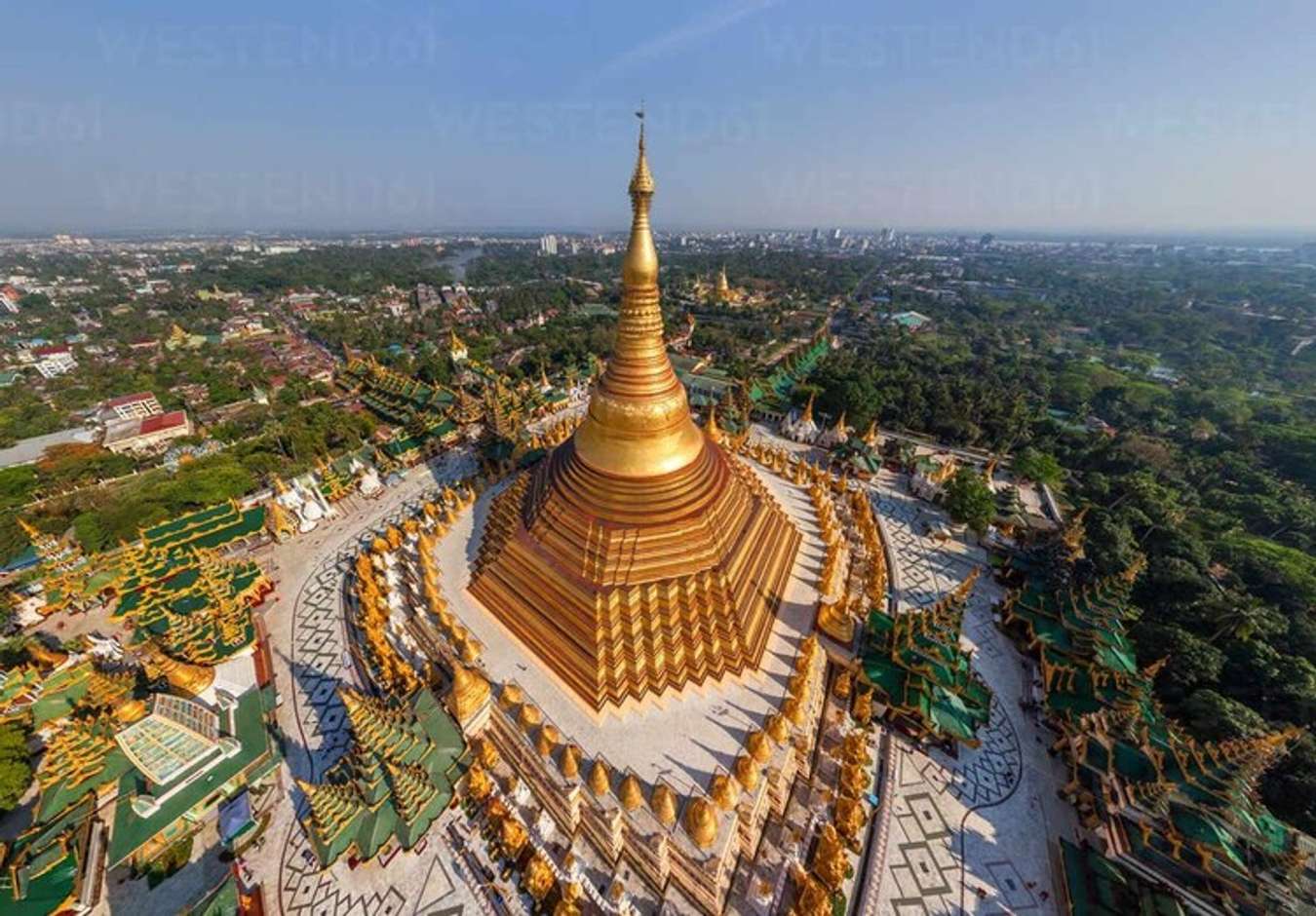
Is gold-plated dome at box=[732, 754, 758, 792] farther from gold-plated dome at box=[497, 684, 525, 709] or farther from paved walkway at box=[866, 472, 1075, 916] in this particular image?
gold-plated dome at box=[497, 684, 525, 709]

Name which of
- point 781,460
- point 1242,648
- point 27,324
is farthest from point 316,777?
point 27,324

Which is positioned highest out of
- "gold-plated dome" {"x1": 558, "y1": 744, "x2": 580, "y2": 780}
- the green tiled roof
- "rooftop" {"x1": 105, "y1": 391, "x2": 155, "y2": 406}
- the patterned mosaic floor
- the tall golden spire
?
the tall golden spire

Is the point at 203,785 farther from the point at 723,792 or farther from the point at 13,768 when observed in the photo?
the point at 723,792

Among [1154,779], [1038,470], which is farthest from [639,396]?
[1038,470]

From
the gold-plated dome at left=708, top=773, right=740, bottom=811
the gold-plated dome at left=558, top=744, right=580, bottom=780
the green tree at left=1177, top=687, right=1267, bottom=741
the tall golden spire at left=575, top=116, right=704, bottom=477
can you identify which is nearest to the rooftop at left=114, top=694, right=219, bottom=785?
the gold-plated dome at left=558, top=744, right=580, bottom=780

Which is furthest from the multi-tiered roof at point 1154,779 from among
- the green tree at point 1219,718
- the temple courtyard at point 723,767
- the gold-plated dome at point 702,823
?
the gold-plated dome at point 702,823

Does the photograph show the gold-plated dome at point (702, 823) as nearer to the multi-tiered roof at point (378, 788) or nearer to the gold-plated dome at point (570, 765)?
the gold-plated dome at point (570, 765)

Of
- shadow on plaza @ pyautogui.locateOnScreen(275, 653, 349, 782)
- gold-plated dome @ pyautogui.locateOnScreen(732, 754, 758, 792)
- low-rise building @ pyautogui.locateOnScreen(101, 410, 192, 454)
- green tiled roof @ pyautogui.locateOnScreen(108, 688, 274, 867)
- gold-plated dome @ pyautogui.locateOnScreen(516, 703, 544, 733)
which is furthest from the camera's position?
low-rise building @ pyautogui.locateOnScreen(101, 410, 192, 454)
